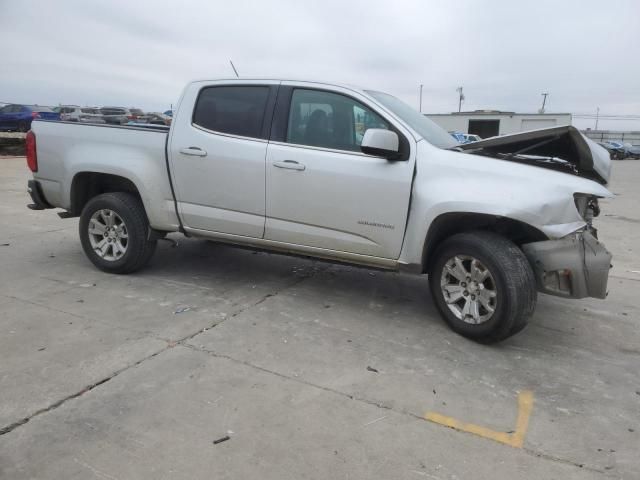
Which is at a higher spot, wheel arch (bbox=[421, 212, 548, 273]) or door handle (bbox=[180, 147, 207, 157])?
door handle (bbox=[180, 147, 207, 157])

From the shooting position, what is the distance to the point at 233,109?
471cm

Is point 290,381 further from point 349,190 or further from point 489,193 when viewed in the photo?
point 489,193

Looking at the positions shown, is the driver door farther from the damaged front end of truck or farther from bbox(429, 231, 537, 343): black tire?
the damaged front end of truck

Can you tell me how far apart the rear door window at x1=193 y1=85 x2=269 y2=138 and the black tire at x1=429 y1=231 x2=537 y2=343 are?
2017 mm

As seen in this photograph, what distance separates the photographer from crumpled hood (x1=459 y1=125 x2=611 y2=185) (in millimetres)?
3902

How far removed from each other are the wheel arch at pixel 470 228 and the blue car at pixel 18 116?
27262mm

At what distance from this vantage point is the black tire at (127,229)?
5023mm

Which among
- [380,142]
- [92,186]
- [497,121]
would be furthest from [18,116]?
[497,121]

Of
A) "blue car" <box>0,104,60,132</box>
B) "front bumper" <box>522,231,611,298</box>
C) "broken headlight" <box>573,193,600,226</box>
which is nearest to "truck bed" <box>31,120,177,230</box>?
"front bumper" <box>522,231,611,298</box>

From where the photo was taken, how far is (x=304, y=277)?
5.41 m

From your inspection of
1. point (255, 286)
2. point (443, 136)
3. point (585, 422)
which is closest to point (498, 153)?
point (443, 136)

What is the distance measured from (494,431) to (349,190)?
209cm

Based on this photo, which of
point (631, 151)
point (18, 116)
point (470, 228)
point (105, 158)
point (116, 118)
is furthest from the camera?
Answer: point (631, 151)

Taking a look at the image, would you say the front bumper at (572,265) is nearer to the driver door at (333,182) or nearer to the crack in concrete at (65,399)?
the driver door at (333,182)
